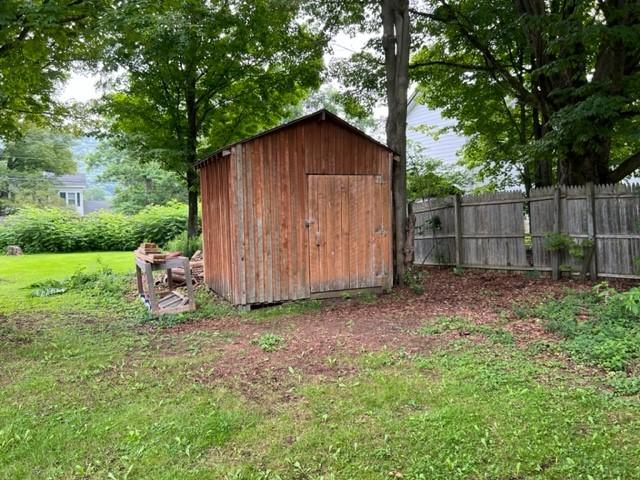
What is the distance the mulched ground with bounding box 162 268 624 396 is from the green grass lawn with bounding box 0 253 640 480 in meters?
0.08

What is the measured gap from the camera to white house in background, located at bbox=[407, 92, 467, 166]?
1823 centimetres

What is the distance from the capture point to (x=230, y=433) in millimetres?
2961

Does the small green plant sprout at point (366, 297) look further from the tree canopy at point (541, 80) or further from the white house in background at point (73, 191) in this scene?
the white house in background at point (73, 191)

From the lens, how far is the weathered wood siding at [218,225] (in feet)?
23.2

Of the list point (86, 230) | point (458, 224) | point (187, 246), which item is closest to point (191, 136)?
point (187, 246)

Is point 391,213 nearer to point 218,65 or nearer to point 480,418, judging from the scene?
point 480,418

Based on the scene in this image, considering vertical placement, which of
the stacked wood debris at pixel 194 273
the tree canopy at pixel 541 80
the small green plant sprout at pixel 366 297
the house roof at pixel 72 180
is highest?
the house roof at pixel 72 180

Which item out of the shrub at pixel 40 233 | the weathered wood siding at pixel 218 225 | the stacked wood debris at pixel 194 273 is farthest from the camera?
the shrub at pixel 40 233

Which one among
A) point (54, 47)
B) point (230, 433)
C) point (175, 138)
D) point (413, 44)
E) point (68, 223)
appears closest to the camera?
point (230, 433)

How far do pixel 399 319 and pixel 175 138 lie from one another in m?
9.28

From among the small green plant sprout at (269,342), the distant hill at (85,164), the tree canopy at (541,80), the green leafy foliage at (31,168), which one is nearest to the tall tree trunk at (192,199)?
the tree canopy at (541,80)

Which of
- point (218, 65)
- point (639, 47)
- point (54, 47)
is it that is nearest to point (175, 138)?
point (218, 65)

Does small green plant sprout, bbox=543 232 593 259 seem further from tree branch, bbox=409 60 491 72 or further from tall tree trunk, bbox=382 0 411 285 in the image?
tree branch, bbox=409 60 491 72

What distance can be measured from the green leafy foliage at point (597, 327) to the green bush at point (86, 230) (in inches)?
649
